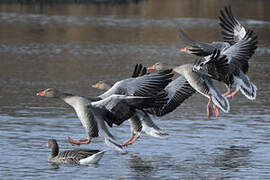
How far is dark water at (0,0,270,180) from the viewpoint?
12648 mm

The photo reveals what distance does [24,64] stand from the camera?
25.7 meters

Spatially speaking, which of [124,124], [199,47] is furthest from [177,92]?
[124,124]

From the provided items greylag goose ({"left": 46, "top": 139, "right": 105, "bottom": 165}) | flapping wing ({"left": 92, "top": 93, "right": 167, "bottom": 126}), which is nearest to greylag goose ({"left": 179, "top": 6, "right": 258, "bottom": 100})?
flapping wing ({"left": 92, "top": 93, "right": 167, "bottom": 126})

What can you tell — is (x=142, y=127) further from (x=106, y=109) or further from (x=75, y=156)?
(x=75, y=156)

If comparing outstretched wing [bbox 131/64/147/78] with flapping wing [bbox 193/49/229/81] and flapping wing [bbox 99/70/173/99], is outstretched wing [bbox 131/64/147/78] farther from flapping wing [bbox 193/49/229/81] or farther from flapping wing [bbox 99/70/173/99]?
flapping wing [bbox 193/49/229/81]

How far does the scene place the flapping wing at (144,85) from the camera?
13.1 meters

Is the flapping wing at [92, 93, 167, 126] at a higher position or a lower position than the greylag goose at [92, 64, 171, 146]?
higher

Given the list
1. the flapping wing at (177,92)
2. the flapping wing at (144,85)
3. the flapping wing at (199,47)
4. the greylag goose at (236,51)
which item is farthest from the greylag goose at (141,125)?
the flapping wing at (199,47)

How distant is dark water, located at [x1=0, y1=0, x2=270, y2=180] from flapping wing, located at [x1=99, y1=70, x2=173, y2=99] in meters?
1.16

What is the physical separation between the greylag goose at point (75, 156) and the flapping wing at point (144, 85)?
3.35 feet

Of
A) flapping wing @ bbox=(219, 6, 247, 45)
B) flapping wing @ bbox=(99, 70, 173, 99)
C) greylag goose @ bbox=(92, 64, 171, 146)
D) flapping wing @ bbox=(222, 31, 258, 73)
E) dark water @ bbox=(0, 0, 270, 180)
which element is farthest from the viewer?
flapping wing @ bbox=(219, 6, 247, 45)

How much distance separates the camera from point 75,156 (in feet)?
41.7

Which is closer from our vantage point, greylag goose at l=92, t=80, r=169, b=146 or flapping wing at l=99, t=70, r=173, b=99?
flapping wing at l=99, t=70, r=173, b=99

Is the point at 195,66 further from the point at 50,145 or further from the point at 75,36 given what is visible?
the point at 75,36
